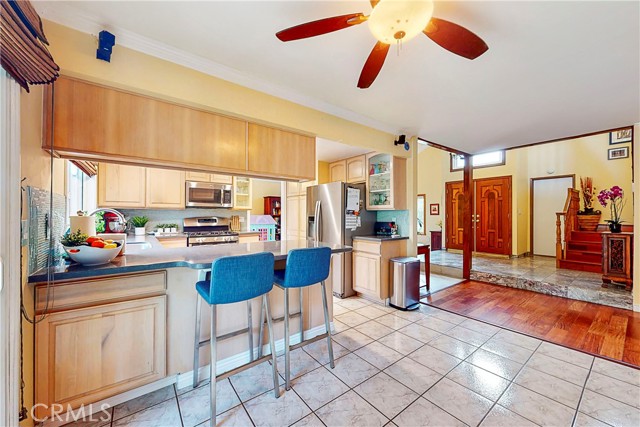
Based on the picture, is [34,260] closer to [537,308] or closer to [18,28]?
[18,28]

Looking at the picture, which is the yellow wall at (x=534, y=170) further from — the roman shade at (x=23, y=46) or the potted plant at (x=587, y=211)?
the roman shade at (x=23, y=46)

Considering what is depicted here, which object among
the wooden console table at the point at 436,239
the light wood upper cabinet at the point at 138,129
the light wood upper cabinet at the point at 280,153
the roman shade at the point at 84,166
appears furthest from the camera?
the wooden console table at the point at 436,239

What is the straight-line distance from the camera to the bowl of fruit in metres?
1.44

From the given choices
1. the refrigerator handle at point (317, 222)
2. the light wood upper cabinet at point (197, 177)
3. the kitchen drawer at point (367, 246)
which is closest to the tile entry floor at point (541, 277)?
the kitchen drawer at point (367, 246)

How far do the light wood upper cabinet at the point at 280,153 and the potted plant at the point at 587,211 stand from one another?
20.5 feet

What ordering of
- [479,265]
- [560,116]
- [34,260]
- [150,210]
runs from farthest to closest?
[479,265] → [150,210] → [560,116] → [34,260]

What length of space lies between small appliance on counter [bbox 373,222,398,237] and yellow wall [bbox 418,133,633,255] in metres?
4.37

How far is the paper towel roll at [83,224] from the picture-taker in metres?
1.65

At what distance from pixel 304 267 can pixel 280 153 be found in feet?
3.93

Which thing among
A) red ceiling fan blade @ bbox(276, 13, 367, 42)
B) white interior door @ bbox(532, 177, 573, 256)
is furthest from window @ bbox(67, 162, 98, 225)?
white interior door @ bbox(532, 177, 573, 256)

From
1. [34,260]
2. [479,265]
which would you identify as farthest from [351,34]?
[479,265]

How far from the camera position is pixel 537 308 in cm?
329

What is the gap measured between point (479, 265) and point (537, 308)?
2.25 metres

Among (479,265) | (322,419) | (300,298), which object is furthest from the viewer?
(479,265)
